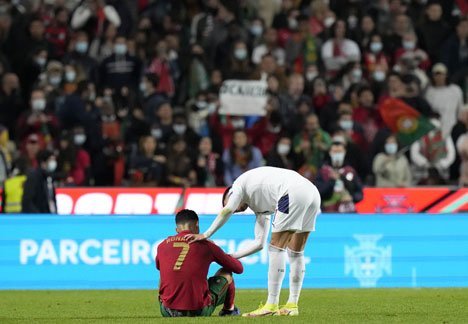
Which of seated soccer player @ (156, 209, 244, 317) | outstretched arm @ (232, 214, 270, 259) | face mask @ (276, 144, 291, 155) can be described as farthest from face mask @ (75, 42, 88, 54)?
seated soccer player @ (156, 209, 244, 317)

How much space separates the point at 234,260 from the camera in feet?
45.6

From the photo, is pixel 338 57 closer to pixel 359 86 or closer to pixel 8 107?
pixel 359 86

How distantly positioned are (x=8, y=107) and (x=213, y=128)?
3.70 meters

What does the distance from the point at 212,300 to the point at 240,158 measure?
1103 centimetres

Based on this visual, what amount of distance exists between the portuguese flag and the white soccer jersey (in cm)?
1189

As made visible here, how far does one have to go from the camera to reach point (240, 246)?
20125 millimetres

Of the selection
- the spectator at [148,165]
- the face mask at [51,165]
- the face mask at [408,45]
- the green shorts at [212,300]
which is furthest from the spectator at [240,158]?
the green shorts at [212,300]

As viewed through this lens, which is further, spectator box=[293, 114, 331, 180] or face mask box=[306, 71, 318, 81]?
face mask box=[306, 71, 318, 81]

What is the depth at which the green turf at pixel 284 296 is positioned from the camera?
14.1 metres

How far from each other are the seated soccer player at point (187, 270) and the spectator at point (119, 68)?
12878 millimetres

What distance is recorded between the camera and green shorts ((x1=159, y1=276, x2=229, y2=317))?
1382cm

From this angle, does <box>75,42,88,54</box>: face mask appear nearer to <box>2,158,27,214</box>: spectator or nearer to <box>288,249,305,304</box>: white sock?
<box>2,158,27,214</box>: spectator

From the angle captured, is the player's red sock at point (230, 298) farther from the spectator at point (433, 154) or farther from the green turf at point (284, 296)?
the spectator at point (433, 154)

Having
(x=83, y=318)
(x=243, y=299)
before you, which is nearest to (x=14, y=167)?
(x=243, y=299)
